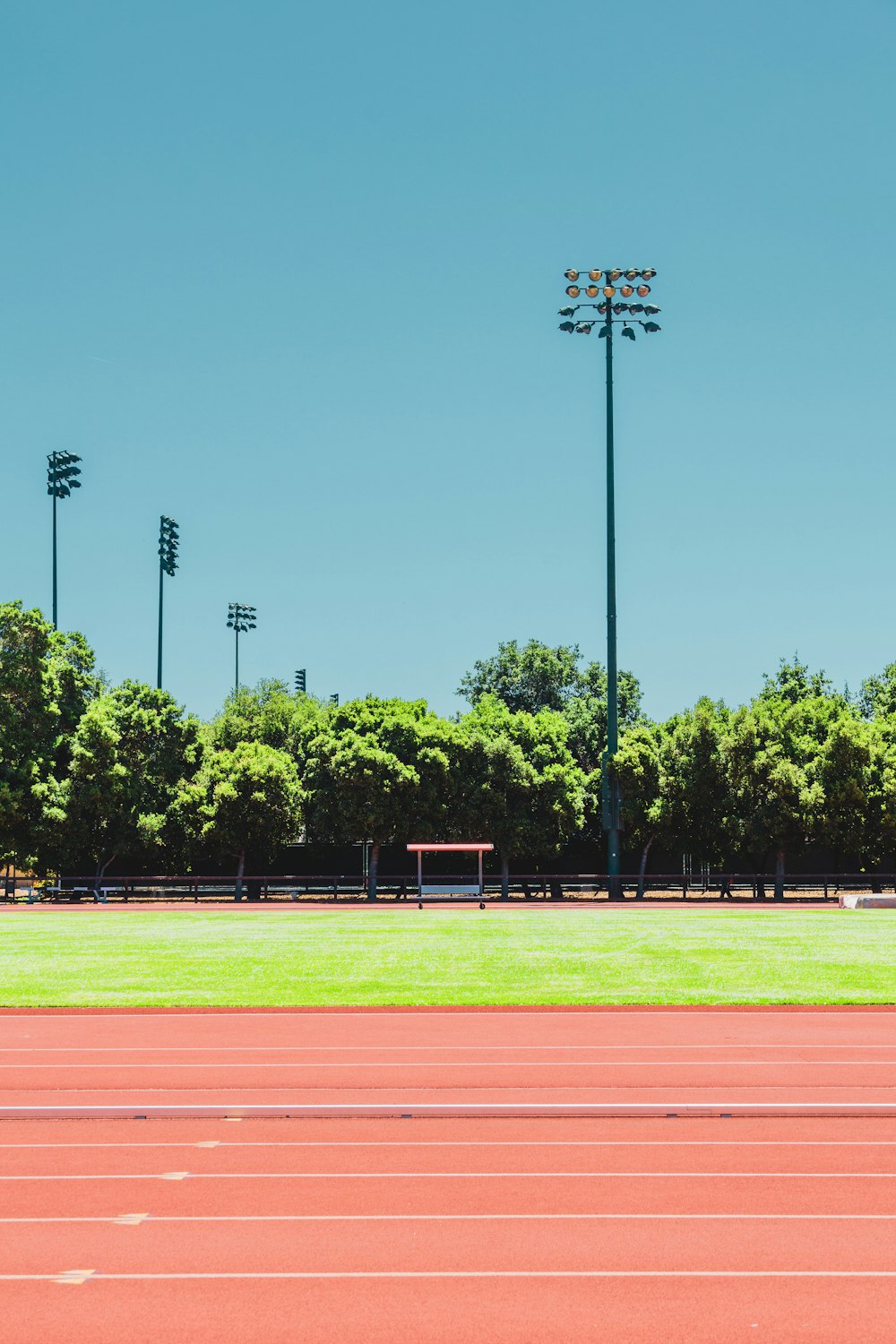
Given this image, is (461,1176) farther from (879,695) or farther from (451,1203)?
(879,695)

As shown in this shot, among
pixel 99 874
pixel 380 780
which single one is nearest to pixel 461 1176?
pixel 380 780

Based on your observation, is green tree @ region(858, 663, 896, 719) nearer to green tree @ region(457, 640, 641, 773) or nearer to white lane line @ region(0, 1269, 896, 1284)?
green tree @ region(457, 640, 641, 773)

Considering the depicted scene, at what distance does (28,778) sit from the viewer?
54.0m

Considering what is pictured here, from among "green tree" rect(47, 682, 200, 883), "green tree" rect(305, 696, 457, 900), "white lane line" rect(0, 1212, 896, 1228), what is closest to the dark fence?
"green tree" rect(47, 682, 200, 883)

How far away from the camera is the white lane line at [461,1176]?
8672 millimetres

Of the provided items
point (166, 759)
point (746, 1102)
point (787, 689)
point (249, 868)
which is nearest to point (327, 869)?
point (249, 868)

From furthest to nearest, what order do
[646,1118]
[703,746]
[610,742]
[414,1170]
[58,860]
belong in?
[58,860] < [703,746] < [610,742] < [646,1118] < [414,1170]

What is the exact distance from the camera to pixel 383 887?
5594 cm

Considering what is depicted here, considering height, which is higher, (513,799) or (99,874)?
(513,799)

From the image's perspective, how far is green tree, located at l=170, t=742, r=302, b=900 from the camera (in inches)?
2130

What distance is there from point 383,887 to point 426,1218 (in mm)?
48712

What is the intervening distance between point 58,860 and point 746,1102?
5020cm

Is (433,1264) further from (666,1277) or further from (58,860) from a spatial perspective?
(58,860)

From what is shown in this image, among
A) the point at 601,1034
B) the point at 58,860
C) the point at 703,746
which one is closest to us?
the point at 601,1034
